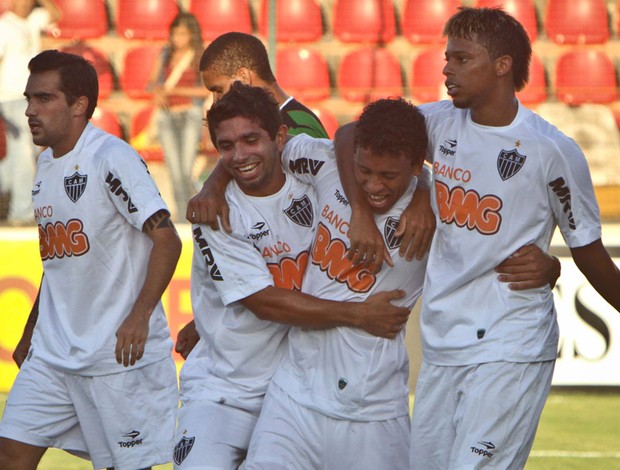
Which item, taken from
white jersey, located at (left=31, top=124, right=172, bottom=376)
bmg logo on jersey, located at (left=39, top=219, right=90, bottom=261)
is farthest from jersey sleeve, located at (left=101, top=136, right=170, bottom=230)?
bmg logo on jersey, located at (left=39, top=219, right=90, bottom=261)

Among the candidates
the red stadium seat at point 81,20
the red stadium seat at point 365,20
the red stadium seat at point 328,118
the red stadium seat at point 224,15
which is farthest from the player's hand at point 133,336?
the red stadium seat at point 365,20

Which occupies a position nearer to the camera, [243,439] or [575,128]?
[243,439]

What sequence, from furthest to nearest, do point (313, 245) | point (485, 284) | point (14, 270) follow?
point (14, 270) → point (313, 245) → point (485, 284)

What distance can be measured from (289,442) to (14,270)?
15.4ft

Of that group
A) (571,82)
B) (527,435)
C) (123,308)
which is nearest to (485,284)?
(527,435)

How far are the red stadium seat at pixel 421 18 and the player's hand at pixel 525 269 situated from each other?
21.3ft

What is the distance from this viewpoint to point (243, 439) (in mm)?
3834

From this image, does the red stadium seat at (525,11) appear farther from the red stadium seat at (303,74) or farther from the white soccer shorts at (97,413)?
the white soccer shorts at (97,413)

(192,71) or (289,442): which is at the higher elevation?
(192,71)

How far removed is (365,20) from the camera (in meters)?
9.92

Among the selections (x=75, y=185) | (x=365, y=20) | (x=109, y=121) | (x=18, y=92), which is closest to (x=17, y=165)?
(x=18, y=92)

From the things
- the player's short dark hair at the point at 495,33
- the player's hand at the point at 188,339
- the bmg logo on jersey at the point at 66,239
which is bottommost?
the player's hand at the point at 188,339

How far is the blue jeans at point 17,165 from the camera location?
789 centimetres

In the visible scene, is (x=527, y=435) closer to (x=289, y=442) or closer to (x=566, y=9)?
(x=289, y=442)
